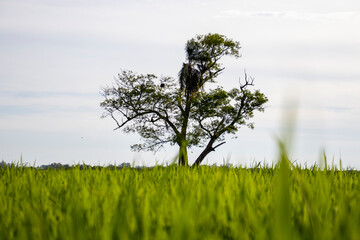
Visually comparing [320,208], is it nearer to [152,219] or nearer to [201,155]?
[152,219]

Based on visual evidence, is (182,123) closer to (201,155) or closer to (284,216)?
(201,155)

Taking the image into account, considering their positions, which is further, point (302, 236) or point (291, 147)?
point (302, 236)

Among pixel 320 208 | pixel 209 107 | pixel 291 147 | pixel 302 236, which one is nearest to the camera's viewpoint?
pixel 291 147

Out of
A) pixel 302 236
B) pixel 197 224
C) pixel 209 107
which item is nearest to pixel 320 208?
pixel 302 236

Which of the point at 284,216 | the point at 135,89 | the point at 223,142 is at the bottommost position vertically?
the point at 284,216

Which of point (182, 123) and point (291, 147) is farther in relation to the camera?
point (182, 123)

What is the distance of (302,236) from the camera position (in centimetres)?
174

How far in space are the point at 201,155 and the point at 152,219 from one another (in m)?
28.1

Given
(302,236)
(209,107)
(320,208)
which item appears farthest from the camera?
(209,107)

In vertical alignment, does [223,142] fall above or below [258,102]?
below

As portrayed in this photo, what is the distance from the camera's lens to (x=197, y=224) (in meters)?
1.79

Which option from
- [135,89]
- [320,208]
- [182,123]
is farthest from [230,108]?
[320,208]

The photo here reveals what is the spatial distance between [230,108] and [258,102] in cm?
255

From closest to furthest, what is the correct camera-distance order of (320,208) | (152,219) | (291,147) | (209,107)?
(291,147) → (152,219) → (320,208) → (209,107)
